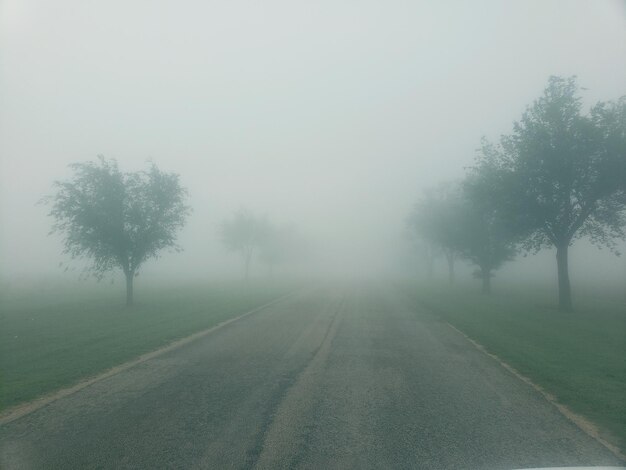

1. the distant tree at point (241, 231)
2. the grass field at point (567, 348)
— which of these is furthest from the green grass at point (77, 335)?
the distant tree at point (241, 231)

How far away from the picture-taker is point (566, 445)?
613 centimetres

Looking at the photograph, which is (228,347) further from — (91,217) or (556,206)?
(556,206)

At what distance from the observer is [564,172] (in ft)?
81.1

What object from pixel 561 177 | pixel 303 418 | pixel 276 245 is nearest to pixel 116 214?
pixel 303 418

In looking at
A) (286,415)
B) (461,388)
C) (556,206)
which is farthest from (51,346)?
(556,206)

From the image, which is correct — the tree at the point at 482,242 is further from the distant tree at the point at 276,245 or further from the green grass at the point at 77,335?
the distant tree at the point at 276,245

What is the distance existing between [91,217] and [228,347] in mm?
17922

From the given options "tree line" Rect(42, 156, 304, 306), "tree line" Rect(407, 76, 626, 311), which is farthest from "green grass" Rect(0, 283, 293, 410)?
"tree line" Rect(407, 76, 626, 311)

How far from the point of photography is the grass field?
27.2 ft

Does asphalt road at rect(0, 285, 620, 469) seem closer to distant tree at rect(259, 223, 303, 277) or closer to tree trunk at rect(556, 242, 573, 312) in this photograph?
tree trunk at rect(556, 242, 573, 312)

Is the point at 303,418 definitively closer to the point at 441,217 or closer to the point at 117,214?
the point at 117,214

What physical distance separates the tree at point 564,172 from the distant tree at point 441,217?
18073 mm

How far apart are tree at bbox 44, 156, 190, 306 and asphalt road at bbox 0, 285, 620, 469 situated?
1787cm

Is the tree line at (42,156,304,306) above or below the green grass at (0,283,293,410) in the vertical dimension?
above
